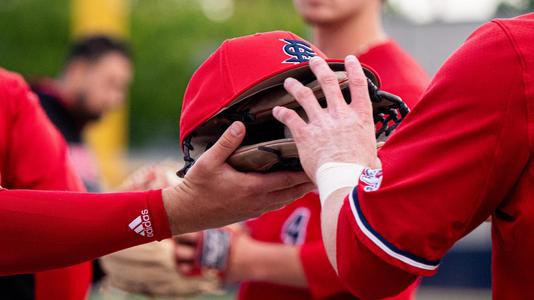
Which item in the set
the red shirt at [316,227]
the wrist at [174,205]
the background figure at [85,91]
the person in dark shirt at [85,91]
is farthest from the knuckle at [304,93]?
the background figure at [85,91]

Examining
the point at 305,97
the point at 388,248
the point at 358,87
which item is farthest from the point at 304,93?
the point at 388,248

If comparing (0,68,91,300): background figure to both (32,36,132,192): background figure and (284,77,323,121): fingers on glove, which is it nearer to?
(284,77,323,121): fingers on glove

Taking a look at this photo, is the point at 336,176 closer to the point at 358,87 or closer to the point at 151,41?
the point at 358,87

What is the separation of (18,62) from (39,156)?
18.7 meters

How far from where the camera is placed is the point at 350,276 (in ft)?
6.08

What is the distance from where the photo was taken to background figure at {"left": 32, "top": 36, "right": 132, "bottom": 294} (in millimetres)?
5570

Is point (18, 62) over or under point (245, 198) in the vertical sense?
under

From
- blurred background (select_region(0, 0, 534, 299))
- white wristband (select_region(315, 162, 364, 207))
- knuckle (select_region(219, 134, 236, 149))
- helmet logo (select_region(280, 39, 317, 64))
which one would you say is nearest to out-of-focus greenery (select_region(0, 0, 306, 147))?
blurred background (select_region(0, 0, 534, 299))

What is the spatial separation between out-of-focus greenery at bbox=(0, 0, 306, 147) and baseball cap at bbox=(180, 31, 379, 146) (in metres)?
17.2

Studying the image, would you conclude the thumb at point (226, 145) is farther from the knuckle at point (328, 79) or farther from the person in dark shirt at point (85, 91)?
the person in dark shirt at point (85, 91)

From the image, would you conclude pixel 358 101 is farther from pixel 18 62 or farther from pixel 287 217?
pixel 18 62

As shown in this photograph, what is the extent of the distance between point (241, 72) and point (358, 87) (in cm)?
28

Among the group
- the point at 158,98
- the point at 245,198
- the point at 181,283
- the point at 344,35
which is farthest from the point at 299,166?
the point at 158,98

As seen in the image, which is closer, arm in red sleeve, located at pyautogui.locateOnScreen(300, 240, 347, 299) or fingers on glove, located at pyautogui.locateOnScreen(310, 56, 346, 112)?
fingers on glove, located at pyautogui.locateOnScreen(310, 56, 346, 112)
